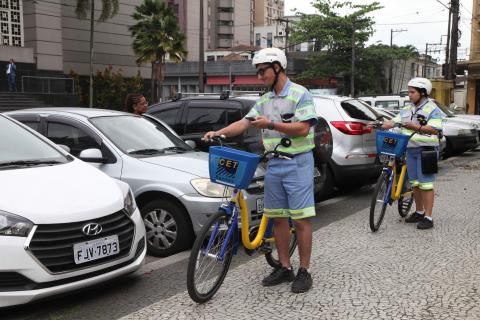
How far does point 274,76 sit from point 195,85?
56.5m

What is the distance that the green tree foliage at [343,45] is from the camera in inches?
1769

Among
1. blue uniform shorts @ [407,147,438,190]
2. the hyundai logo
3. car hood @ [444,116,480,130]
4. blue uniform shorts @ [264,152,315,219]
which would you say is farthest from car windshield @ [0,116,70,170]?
car hood @ [444,116,480,130]

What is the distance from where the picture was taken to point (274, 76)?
3.98 metres

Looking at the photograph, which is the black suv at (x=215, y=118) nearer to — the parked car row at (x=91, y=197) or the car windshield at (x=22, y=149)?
the parked car row at (x=91, y=197)

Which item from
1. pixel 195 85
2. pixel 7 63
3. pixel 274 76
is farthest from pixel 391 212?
pixel 195 85

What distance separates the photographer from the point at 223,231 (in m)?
3.87

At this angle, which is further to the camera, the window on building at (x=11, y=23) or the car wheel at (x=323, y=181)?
the window on building at (x=11, y=23)

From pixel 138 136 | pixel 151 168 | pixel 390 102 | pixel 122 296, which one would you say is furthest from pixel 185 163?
pixel 390 102

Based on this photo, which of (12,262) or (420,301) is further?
(420,301)

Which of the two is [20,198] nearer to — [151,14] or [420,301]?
[420,301]

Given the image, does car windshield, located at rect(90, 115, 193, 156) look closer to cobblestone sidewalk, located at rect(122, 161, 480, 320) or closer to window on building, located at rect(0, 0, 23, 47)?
cobblestone sidewalk, located at rect(122, 161, 480, 320)

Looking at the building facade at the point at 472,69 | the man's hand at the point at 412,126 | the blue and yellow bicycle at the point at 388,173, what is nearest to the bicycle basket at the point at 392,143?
the blue and yellow bicycle at the point at 388,173

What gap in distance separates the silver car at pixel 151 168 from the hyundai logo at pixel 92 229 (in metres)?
1.31

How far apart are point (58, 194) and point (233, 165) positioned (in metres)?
1.28
